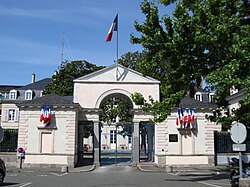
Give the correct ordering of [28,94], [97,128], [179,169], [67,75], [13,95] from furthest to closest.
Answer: [13,95]
[28,94]
[67,75]
[97,128]
[179,169]

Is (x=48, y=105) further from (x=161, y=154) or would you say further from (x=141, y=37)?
(x=141, y=37)

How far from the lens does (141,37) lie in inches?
736

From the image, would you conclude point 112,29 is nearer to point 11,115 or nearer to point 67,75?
point 67,75

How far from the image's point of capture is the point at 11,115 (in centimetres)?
6494

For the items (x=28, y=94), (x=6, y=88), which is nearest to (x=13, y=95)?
(x=28, y=94)

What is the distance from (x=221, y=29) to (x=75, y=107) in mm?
17241

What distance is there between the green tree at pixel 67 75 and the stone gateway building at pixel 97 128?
17.1 meters

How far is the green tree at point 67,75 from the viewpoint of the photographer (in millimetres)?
49906

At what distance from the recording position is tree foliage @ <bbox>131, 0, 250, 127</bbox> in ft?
51.6

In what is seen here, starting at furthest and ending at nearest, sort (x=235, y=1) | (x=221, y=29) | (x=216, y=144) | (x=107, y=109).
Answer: (x=107, y=109)
(x=216, y=144)
(x=235, y=1)
(x=221, y=29)

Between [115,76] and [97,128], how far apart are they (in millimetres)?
4982

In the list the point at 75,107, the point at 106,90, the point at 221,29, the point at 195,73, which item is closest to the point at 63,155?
the point at 75,107

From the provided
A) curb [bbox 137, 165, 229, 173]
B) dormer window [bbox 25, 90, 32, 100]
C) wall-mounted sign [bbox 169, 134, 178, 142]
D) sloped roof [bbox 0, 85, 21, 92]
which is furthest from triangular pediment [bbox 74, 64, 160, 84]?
sloped roof [bbox 0, 85, 21, 92]

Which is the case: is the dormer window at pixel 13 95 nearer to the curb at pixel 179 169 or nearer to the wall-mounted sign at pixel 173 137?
the curb at pixel 179 169
